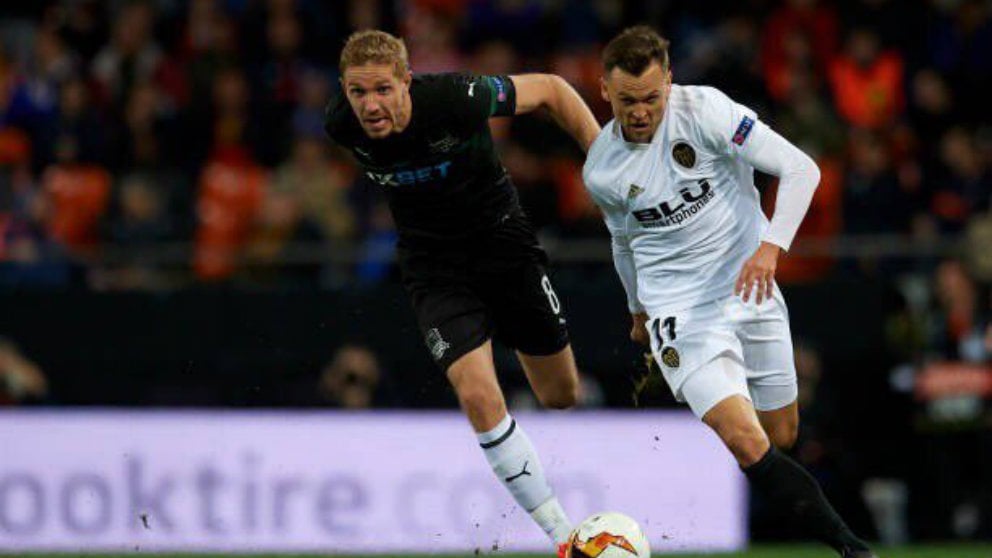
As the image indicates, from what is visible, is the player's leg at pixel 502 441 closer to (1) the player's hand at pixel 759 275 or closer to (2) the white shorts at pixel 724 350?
(2) the white shorts at pixel 724 350

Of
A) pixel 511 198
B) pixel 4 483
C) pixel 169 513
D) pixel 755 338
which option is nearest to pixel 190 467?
pixel 169 513

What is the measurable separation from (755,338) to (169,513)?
4.76 m

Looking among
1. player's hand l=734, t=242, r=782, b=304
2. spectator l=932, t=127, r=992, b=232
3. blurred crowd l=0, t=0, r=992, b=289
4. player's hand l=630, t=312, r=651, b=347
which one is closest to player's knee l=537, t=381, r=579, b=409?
player's hand l=630, t=312, r=651, b=347

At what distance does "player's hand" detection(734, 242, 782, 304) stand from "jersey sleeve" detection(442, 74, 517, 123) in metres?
1.59

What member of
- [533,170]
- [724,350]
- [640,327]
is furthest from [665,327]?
[533,170]

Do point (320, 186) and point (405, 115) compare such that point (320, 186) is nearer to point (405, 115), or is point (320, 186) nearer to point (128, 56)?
point (128, 56)

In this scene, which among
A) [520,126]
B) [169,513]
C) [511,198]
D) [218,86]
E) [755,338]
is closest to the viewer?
[755,338]

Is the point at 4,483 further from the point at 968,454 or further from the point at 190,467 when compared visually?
the point at 968,454

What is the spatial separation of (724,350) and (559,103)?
1.49m

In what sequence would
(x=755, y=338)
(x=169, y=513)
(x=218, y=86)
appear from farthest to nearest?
(x=218, y=86)
(x=169, y=513)
(x=755, y=338)

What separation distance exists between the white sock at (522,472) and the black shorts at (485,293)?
0.41 meters

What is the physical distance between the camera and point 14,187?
604 inches

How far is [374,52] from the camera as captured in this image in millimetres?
8625

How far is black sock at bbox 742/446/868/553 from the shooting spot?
7.96 m
